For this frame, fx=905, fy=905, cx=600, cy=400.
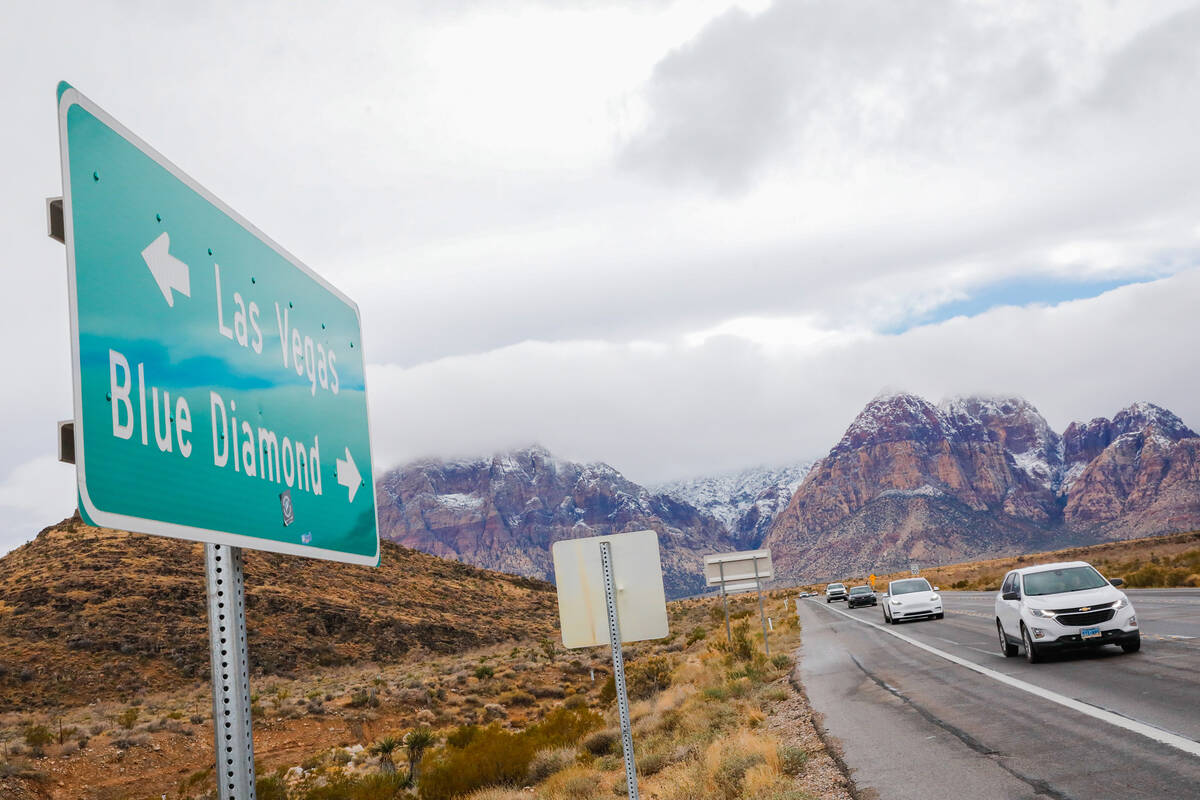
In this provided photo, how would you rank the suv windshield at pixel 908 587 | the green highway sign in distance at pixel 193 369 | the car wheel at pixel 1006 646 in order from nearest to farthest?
the green highway sign in distance at pixel 193 369, the car wheel at pixel 1006 646, the suv windshield at pixel 908 587

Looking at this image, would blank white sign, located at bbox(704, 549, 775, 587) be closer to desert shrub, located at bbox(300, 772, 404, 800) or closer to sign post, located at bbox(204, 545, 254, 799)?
desert shrub, located at bbox(300, 772, 404, 800)

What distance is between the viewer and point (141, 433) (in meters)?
1.78

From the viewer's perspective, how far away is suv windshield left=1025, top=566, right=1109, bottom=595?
1662cm

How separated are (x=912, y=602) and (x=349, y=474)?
35009 millimetres

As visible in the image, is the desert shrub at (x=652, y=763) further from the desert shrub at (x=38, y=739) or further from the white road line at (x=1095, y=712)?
the desert shrub at (x=38, y=739)

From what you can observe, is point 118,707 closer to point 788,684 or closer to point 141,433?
point 788,684

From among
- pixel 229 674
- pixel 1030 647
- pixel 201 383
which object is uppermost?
pixel 201 383

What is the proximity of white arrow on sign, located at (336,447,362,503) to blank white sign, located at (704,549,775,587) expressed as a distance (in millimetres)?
26773

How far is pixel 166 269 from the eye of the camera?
6.42 feet

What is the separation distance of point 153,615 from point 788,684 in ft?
117

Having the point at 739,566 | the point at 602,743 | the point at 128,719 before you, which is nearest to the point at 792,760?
the point at 602,743

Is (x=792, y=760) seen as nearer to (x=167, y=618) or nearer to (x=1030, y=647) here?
(x=1030, y=647)

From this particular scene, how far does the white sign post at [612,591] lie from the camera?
5.64 m

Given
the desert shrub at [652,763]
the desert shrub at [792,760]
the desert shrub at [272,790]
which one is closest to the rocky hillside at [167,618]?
the desert shrub at [272,790]
